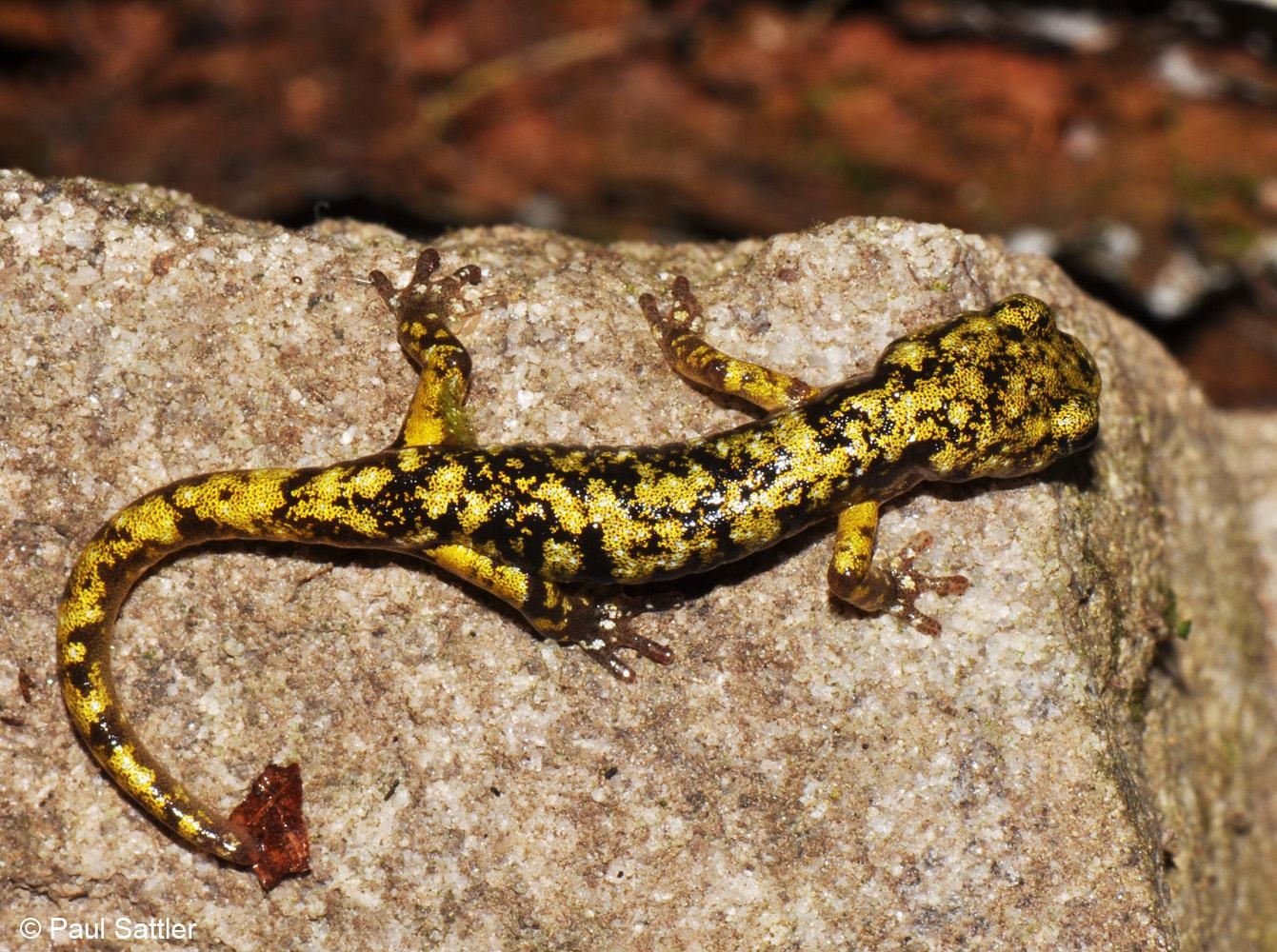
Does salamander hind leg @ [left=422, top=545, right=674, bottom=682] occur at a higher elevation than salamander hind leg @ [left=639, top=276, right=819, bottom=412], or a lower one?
lower

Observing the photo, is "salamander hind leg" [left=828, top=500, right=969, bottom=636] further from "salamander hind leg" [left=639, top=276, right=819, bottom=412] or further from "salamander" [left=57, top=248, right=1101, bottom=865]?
"salamander hind leg" [left=639, top=276, right=819, bottom=412]

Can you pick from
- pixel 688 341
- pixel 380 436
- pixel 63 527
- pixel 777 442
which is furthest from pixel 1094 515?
pixel 63 527

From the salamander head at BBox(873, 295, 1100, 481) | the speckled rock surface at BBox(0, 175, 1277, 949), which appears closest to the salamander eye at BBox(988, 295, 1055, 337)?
the salamander head at BBox(873, 295, 1100, 481)

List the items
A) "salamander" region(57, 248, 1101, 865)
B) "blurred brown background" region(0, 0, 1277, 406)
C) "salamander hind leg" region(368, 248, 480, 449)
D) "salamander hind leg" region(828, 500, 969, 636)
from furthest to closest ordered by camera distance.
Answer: "blurred brown background" region(0, 0, 1277, 406)
"salamander hind leg" region(368, 248, 480, 449)
"salamander hind leg" region(828, 500, 969, 636)
"salamander" region(57, 248, 1101, 865)

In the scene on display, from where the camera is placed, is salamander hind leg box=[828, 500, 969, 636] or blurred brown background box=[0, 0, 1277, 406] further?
blurred brown background box=[0, 0, 1277, 406]

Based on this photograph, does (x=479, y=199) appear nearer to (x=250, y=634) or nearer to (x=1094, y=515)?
(x=250, y=634)

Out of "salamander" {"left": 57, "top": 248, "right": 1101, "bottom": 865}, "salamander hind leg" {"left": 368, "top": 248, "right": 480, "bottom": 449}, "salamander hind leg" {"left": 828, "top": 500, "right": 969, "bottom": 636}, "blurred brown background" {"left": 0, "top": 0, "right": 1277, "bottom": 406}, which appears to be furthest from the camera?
"blurred brown background" {"left": 0, "top": 0, "right": 1277, "bottom": 406}
